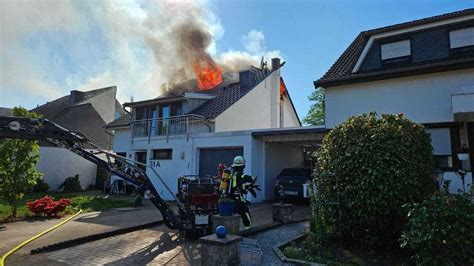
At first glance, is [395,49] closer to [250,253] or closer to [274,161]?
[274,161]

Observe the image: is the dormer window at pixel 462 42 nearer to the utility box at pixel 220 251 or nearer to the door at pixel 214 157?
the door at pixel 214 157

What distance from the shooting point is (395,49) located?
464 inches

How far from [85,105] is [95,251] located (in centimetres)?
2318

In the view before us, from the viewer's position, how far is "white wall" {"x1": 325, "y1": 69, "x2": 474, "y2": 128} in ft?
33.1

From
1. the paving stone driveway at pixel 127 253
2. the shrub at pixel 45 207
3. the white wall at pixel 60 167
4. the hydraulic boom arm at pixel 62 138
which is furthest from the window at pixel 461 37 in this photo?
the white wall at pixel 60 167

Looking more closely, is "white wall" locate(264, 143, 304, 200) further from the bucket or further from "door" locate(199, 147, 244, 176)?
the bucket

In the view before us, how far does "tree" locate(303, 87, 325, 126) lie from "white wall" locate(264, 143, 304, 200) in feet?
52.8

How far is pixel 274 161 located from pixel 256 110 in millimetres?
4894

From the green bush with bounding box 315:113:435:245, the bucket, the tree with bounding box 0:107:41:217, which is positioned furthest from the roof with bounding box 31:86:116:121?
the green bush with bounding box 315:113:435:245

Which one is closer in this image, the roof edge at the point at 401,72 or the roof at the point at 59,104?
the roof edge at the point at 401,72

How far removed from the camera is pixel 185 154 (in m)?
16.4

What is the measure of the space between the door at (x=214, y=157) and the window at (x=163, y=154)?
2.19 m

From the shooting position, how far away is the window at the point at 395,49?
38.0 ft

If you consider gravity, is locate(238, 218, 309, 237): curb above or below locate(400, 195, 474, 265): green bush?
below
